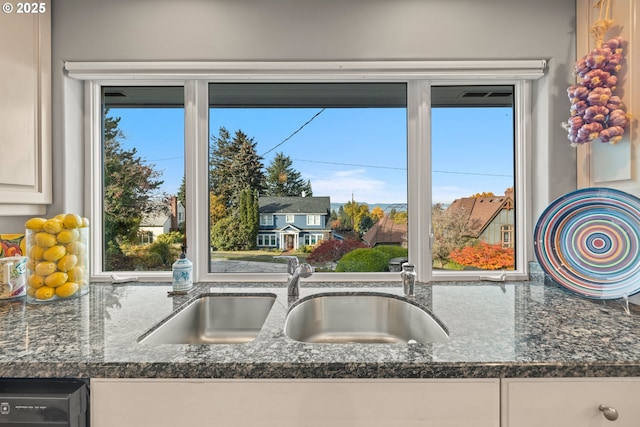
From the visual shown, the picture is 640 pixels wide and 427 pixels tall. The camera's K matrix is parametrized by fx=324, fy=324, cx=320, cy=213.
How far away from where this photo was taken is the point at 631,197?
47.8 inches

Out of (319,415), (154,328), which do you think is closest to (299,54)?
(154,328)

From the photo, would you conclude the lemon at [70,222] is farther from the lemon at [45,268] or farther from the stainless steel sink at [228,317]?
the stainless steel sink at [228,317]

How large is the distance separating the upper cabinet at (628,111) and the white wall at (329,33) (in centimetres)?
8

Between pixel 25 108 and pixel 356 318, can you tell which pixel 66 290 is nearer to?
pixel 25 108

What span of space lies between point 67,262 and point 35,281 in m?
0.12

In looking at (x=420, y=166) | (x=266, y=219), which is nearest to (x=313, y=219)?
(x=266, y=219)

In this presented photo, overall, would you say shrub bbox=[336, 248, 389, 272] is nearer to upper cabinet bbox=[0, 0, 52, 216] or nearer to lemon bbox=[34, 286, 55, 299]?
lemon bbox=[34, 286, 55, 299]

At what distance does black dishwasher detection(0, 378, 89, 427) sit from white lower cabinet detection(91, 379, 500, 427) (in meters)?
0.05

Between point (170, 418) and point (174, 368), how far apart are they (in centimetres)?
13

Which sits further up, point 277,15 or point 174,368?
point 277,15

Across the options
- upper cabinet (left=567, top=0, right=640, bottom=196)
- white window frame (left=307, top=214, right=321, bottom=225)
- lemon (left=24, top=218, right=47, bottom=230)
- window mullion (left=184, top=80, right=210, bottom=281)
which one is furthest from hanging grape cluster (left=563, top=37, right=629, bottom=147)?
lemon (left=24, top=218, right=47, bottom=230)

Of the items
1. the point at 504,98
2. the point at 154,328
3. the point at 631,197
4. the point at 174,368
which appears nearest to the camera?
the point at 174,368

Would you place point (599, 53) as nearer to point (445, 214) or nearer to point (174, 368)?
point (445, 214)

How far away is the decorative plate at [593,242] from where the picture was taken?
1243 millimetres
